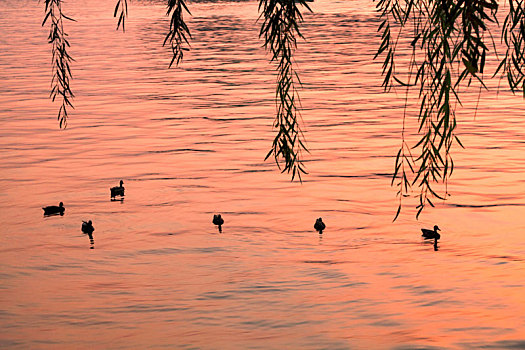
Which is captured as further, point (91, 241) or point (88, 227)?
point (88, 227)

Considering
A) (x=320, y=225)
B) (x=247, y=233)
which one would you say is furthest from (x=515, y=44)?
(x=247, y=233)

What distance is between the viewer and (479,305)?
1439cm

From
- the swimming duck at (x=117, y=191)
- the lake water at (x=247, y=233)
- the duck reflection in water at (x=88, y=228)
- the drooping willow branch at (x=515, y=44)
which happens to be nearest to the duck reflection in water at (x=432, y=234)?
the lake water at (x=247, y=233)

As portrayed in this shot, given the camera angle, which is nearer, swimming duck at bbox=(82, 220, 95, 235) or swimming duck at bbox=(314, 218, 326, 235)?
swimming duck at bbox=(314, 218, 326, 235)

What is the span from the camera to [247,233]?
747 inches

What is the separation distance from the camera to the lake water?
13.8m

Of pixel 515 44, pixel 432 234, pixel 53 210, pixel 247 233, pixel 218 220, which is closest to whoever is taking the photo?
pixel 515 44

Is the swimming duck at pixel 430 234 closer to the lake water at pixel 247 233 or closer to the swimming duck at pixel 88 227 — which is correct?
the lake water at pixel 247 233

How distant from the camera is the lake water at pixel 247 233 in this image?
45.2 feet

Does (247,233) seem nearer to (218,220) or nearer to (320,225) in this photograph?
(218,220)

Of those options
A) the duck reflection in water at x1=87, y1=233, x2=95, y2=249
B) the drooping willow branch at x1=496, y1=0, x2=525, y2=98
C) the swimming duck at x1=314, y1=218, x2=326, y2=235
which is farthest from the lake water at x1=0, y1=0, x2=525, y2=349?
the drooping willow branch at x1=496, y1=0, x2=525, y2=98

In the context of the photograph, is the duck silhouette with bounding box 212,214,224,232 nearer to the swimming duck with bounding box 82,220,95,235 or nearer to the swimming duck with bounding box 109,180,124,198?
the swimming duck with bounding box 82,220,95,235

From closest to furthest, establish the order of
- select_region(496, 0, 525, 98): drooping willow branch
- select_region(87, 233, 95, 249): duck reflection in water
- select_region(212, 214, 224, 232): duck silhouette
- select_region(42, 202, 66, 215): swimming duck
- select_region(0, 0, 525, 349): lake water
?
select_region(496, 0, 525, 98): drooping willow branch → select_region(0, 0, 525, 349): lake water → select_region(87, 233, 95, 249): duck reflection in water → select_region(212, 214, 224, 232): duck silhouette → select_region(42, 202, 66, 215): swimming duck

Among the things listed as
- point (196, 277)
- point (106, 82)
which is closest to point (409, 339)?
point (196, 277)
